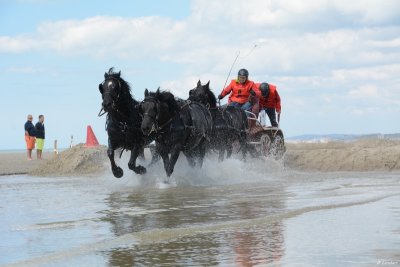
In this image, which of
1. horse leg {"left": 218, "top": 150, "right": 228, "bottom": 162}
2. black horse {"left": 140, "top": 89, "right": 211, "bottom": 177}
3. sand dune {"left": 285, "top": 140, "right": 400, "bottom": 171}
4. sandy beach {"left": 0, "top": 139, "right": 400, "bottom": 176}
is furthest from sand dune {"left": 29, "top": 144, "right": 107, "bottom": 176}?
black horse {"left": 140, "top": 89, "right": 211, "bottom": 177}

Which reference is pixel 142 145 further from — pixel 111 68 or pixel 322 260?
pixel 322 260

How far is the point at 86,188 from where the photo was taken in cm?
1538

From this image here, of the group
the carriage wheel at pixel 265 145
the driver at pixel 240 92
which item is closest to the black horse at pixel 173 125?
the driver at pixel 240 92

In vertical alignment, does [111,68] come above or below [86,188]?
above

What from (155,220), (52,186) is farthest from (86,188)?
(155,220)

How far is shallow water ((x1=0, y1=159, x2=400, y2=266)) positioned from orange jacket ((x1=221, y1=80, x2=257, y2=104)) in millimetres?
4894

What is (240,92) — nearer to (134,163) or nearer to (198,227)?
(134,163)

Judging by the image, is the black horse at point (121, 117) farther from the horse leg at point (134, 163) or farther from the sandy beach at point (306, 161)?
the sandy beach at point (306, 161)

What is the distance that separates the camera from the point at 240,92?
66.4ft

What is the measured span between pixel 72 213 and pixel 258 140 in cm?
1045

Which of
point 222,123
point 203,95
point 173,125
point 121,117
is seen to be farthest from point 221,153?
point 121,117

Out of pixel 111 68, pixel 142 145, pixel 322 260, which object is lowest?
pixel 322 260

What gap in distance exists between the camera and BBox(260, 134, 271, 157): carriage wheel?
20.4 metres

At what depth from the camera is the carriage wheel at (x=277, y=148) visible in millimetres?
20984
